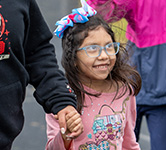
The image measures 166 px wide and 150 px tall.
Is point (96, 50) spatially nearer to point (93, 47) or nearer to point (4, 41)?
point (93, 47)

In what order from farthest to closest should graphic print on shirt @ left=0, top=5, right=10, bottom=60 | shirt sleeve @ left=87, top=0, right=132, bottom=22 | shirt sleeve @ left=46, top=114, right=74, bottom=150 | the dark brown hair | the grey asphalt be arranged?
the grey asphalt → shirt sleeve @ left=87, top=0, right=132, bottom=22 → the dark brown hair → shirt sleeve @ left=46, top=114, right=74, bottom=150 → graphic print on shirt @ left=0, top=5, right=10, bottom=60

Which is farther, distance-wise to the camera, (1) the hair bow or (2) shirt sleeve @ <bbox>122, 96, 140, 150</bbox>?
(2) shirt sleeve @ <bbox>122, 96, 140, 150</bbox>

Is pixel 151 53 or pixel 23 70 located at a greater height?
pixel 23 70

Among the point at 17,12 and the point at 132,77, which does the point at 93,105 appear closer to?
the point at 132,77

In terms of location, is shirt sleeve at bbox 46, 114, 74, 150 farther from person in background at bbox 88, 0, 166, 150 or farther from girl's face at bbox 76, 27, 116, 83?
person in background at bbox 88, 0, 166, 150

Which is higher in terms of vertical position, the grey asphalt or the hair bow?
the hair bow

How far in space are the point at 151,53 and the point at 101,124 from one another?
3.67ft

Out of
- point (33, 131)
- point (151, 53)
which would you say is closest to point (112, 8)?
point (151, 53)

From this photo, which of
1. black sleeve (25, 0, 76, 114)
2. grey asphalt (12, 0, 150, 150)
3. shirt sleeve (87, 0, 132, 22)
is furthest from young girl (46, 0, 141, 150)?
grey asphalt (12, 0, 150, 150)

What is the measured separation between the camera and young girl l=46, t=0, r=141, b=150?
279cm

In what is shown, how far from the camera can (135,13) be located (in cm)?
365

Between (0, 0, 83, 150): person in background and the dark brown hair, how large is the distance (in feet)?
1.58

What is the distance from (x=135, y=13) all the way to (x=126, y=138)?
1173mm

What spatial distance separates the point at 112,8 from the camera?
341 cm
